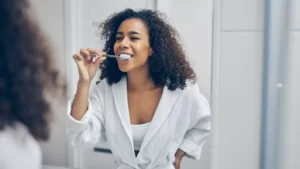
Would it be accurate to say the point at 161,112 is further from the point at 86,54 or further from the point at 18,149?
the point at 18,149

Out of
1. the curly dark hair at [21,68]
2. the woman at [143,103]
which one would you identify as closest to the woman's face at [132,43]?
the woman at [143,103]

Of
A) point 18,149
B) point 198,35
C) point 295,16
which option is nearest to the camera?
point 18,149

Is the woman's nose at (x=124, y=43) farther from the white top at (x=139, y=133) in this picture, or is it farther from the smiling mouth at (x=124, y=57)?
the white top at (x=139, y=133)

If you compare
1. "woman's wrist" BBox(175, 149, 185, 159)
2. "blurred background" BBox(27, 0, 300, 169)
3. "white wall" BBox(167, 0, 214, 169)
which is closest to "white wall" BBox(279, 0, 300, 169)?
"blurred background" BBox(27, 0, 300, 169)

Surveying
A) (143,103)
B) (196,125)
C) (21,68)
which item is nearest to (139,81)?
(143,103)

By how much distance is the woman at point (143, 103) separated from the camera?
60 centimetres

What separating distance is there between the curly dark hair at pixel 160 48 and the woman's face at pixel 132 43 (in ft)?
0.04

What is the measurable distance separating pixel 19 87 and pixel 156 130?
348mm

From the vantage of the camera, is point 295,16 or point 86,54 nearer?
point 295,16

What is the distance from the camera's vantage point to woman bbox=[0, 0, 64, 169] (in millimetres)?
293

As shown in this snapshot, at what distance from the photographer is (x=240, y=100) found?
0.46 metres

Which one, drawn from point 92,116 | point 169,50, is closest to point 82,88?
point 92,116

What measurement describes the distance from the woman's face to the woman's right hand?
43mm

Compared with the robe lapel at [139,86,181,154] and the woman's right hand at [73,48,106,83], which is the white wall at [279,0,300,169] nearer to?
the robe lapel at [139,86,181,154]
